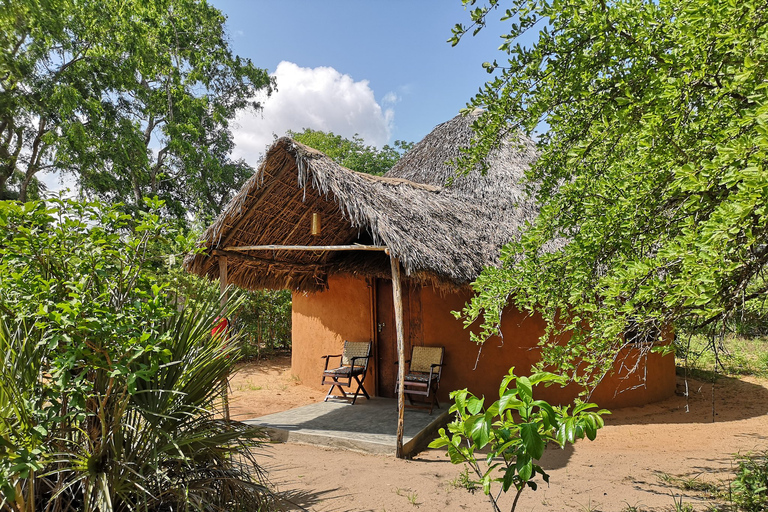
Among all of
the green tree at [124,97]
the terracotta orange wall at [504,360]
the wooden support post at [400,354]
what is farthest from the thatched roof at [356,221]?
the green tree at [124,97]

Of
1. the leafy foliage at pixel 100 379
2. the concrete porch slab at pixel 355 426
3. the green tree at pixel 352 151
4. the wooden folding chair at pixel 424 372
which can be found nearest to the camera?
the leafy foliage at pixel 100 379

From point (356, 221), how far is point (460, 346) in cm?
282

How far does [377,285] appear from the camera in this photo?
8086 millimetres

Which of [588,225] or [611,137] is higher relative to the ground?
[611,137]

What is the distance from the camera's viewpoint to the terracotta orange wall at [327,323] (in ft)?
26.7

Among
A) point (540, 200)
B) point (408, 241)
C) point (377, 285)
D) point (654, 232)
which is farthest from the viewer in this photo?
point (377, 285)

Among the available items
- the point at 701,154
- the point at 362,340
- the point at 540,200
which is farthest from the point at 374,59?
the point at 701,154

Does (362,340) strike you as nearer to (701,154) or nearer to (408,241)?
(408,241)

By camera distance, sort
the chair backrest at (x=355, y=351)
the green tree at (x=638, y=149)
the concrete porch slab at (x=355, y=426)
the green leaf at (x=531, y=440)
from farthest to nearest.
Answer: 1. the chair backrest at (x=355, y=351)
2. the concrete porch slab at (x=355, y=426)
3. the green tree at (x=638, y=149)
4. the green leaf at (x=531, y=440)

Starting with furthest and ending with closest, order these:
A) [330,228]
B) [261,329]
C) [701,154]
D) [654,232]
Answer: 1. [261,329]
2. [330,228]
3. [654,232]
4. [701,154]

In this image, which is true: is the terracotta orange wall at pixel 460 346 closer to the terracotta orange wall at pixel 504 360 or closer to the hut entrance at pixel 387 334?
the terracotta orange wall at pixel 504 360

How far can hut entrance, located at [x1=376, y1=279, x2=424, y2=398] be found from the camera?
7.66m

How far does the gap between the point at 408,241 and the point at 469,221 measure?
7.93 ft

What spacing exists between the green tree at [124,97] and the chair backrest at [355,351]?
34.3ft
